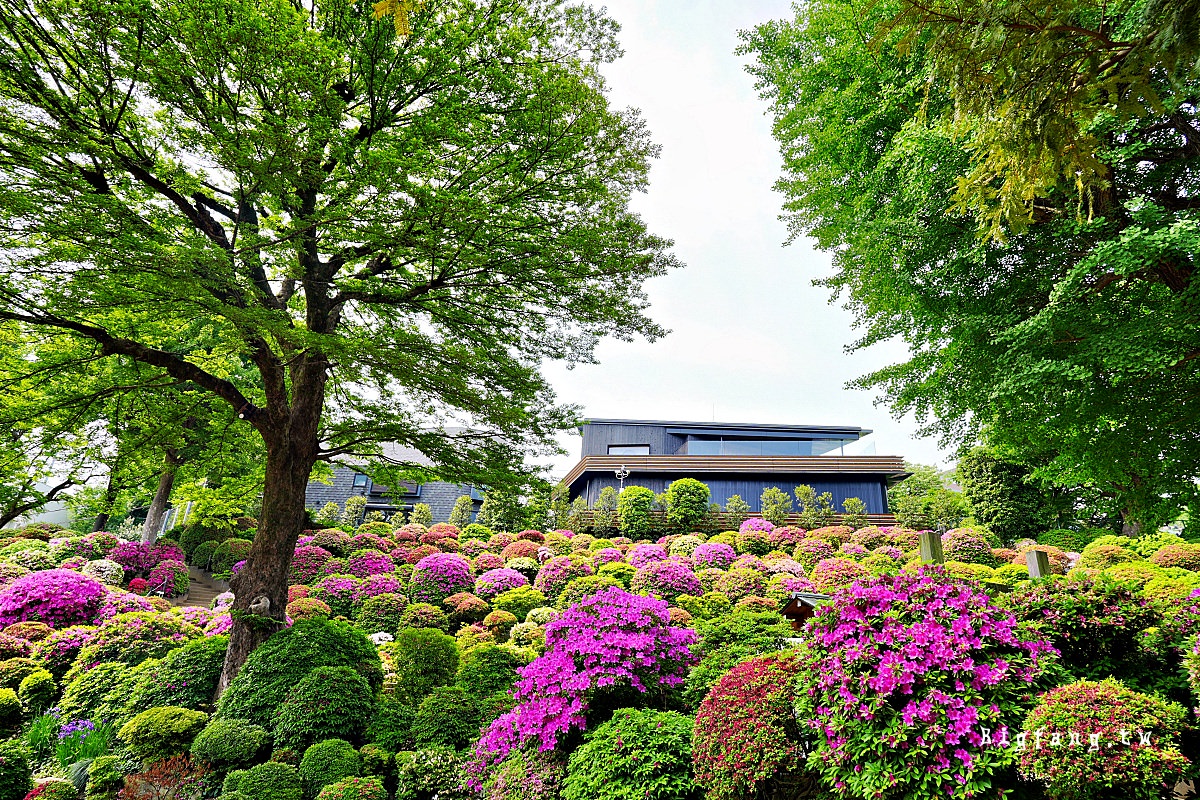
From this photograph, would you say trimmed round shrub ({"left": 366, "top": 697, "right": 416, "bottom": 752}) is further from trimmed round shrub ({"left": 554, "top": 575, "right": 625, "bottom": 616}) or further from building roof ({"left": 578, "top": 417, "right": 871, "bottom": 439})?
building roof ({"left": 578, "top": 417, "right": 871, "bottom": 439})

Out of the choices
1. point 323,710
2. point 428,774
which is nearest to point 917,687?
point 428,774

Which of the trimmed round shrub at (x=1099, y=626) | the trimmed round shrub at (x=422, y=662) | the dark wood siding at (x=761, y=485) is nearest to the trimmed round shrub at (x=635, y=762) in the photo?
the trimmed round shrub at (x=1099, y=626)

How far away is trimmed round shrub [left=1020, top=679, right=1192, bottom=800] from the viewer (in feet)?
8.48

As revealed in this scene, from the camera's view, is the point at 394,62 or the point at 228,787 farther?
the point at 394,62

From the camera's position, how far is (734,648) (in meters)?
5.11

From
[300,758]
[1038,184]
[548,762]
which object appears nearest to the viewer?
[1038,184]

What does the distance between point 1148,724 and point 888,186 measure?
7.67 metres

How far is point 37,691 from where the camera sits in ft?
24.8

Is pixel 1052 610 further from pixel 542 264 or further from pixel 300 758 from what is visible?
pixel 300 758

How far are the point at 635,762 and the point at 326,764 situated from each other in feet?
9.96

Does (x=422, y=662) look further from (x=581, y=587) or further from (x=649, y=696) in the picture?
(x=581, y=587)

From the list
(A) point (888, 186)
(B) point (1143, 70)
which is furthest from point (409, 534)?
(B) point (1143, 70)

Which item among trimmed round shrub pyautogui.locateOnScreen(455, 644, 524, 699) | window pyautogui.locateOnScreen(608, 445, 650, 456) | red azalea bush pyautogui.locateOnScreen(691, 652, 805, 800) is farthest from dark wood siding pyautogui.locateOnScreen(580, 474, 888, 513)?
red azalea bush pyautogui.locateOnScreen(691, 652, 805, 800)

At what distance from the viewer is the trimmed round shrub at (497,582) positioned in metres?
12.1
